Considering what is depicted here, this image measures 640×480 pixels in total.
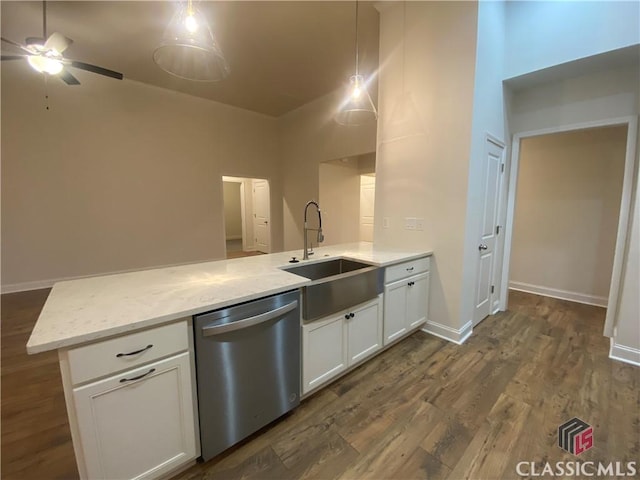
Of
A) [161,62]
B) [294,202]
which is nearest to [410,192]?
[161,62]

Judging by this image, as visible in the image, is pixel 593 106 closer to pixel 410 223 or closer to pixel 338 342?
pixel 410 223

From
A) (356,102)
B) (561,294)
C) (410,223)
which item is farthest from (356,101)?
(561,294)

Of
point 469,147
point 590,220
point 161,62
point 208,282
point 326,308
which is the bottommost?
point 326,308

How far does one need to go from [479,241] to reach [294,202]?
4329mm

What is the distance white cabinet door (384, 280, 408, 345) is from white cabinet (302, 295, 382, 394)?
0.33 ft

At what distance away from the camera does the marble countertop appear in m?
1.03

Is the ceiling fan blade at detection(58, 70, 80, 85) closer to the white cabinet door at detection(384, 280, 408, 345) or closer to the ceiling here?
the ceiling

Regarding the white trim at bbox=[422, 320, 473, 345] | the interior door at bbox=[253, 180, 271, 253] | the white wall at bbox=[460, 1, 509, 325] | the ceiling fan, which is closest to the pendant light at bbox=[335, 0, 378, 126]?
the white wall at bbox=[460, 1, 509, 325]

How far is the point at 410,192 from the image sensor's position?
9.65ft

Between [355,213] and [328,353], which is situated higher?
[355,213]

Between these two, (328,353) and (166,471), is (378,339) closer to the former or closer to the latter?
(328,353)

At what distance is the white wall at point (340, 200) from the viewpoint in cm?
579

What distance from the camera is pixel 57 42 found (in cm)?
254

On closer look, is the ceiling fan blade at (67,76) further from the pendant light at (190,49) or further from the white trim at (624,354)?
the white trim at (624,354)
